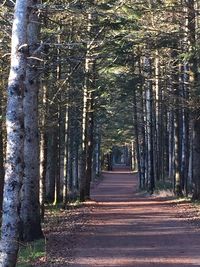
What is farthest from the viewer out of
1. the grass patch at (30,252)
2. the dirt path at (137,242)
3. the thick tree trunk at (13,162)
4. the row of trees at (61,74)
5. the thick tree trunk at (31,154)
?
the thick tree trunk at (31,154)

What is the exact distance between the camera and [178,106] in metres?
23.3

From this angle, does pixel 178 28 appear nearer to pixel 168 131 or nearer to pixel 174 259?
pixel 174 259

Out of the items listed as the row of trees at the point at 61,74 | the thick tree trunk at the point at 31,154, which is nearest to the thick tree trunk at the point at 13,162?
the row of trees at the point at 61,74

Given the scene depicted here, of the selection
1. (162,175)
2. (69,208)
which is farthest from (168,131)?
(69,208)

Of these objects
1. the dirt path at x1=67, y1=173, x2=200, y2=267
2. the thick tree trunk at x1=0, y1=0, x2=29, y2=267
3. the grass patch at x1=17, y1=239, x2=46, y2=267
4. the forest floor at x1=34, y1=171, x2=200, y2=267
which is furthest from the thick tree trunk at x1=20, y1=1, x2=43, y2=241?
the thick tree trunk at x1=0, y1=0, x2=29, y2=267

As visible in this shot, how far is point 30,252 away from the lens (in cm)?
1227

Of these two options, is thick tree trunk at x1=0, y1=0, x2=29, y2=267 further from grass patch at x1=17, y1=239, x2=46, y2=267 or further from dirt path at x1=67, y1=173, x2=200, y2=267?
dirt path at x1=67, y1=173, x2=200, y2=267

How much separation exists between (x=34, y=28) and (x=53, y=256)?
554 cm

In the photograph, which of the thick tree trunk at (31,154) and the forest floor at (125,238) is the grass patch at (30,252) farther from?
the thick tree trunk at (31,154)

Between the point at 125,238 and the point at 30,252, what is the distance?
3.30 m

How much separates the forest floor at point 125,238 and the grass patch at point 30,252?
0.67 feet

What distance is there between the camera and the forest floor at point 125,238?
37.3ft

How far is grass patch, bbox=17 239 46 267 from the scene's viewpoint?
1140cm

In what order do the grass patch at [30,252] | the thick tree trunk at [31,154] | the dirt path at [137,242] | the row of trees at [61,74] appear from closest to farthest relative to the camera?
1. the row of trees at [61,74]
2. the dirt path at [137,242]
3. the grass patch at [30,252]
4. the thick tree trunk at [31,154]
